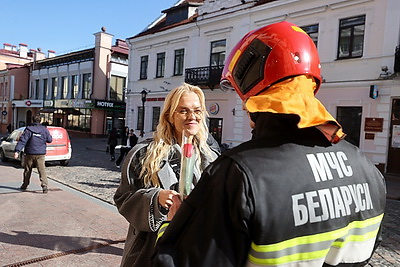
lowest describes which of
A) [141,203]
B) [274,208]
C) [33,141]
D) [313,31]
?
[33,141]

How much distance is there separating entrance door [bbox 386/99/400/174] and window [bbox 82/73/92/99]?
24.5m

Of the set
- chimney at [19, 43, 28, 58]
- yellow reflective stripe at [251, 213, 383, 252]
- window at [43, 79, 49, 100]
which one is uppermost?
chimney at [19, 43, 28, 58]

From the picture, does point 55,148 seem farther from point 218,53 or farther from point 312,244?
point 312,244

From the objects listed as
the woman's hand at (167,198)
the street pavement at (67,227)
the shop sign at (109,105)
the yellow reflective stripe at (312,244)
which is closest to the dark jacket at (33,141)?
the street pavement at (67,227)

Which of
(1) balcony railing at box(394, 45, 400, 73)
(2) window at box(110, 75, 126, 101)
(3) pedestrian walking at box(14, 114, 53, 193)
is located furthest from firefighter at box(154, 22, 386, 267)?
(2) window at box(110, 75, 126, 101)

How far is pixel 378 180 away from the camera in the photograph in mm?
1244

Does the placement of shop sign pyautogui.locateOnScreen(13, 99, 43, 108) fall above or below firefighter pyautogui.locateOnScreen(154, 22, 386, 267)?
above

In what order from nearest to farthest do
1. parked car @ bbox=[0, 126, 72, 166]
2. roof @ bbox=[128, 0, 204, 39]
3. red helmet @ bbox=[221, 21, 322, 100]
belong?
red helmet @ bbox=[221, 21, 322, 100], parked car @ bbox=[0, 126, 72, 166], roof @ bbox=[128, 0, 204, 39]

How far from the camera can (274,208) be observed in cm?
94

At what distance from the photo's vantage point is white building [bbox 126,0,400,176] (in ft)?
37.9

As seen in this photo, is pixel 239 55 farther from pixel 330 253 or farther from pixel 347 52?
pixel 347 52

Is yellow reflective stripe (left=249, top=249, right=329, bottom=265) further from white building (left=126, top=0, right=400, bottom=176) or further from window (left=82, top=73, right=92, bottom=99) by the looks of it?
window (left=82, top=73, right=92, bottom=99)

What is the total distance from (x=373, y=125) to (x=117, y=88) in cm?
2341

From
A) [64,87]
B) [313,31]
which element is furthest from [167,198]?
[64,87]
